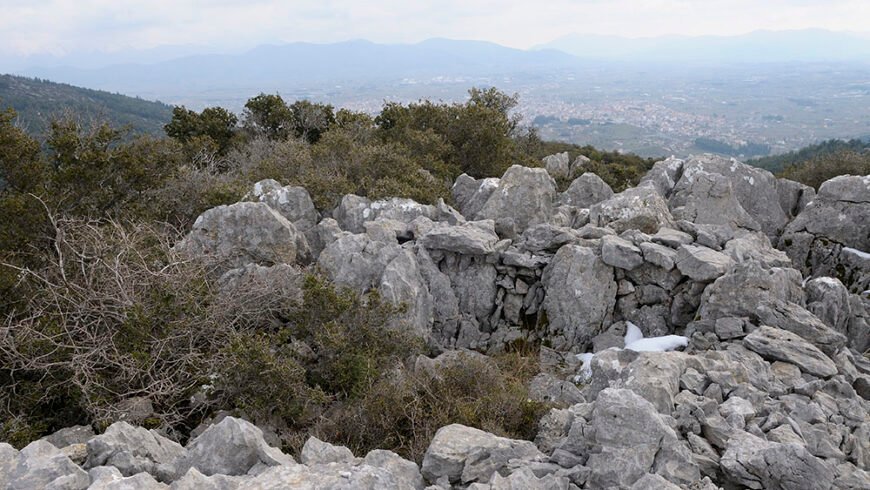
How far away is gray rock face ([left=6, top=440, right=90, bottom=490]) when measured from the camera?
539 centimetres

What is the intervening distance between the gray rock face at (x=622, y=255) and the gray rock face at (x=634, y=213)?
235cm

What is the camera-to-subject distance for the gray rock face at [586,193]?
18297 millimetres

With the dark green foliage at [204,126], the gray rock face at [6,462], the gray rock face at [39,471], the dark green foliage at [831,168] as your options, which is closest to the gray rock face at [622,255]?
the gray rock face at [39,471]

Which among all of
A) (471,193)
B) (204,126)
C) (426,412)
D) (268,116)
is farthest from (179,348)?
(204,126)

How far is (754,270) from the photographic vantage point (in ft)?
33.9

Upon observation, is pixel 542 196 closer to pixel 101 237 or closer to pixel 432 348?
pixel 432 348

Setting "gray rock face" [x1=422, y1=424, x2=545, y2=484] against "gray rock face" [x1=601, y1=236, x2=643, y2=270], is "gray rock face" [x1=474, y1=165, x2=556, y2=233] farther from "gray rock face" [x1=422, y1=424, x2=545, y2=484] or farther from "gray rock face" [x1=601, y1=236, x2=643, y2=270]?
"gray rock face" [x1=422, y1=424, x2=545, y2=484]

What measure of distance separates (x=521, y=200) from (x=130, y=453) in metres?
11.3

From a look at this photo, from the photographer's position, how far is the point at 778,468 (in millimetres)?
5859

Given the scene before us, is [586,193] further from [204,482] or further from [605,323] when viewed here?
[204,482]

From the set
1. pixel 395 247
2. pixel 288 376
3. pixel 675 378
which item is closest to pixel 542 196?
pixel 395 247

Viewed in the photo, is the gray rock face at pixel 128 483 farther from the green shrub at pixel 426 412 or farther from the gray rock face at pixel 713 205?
the gray rock face at pixel 713 205

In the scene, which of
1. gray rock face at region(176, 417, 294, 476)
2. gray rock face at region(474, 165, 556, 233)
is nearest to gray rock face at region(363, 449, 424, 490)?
gray rock face at region(176, 417, 294, 476)

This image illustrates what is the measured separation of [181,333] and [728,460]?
300 inches
